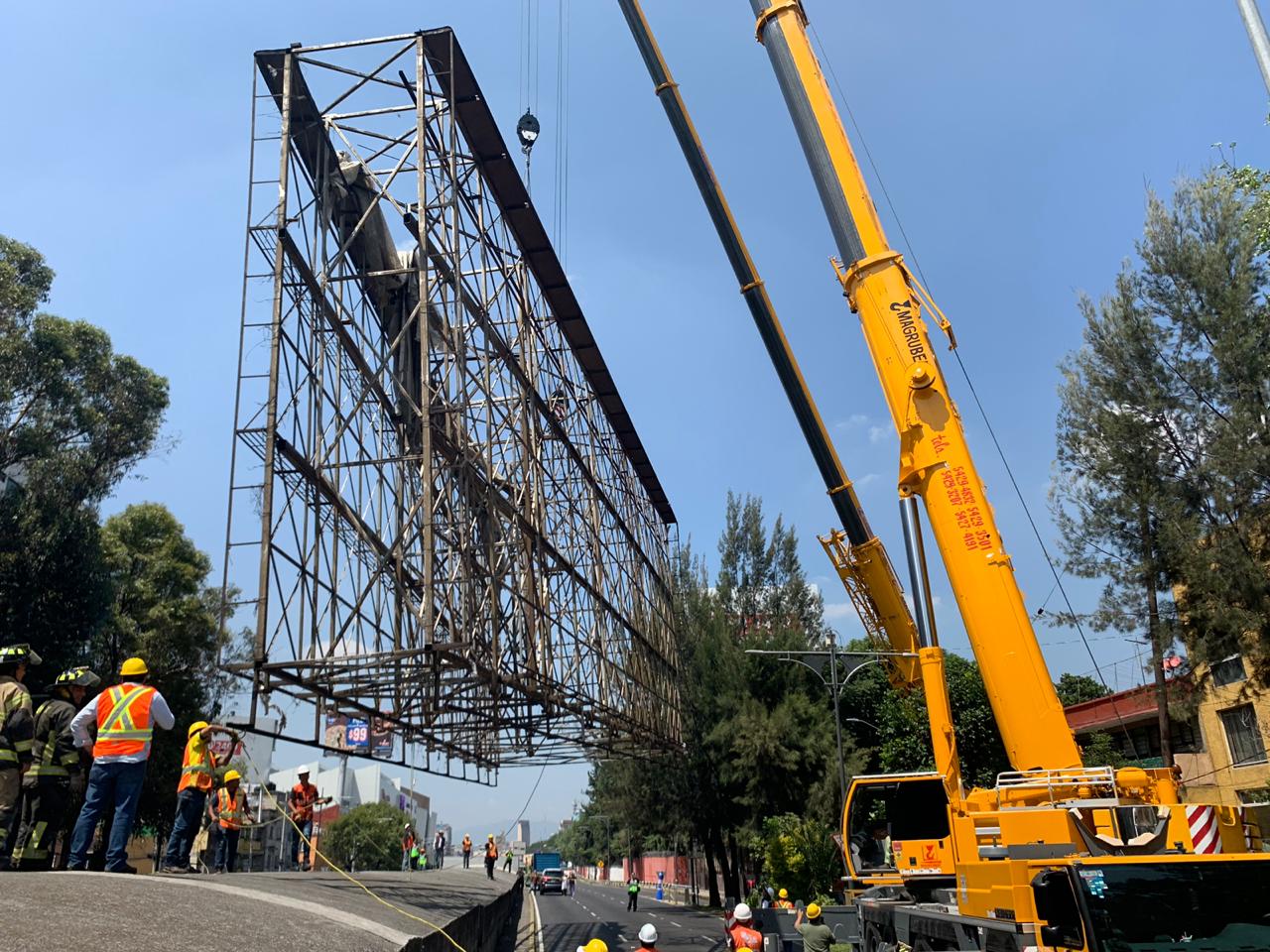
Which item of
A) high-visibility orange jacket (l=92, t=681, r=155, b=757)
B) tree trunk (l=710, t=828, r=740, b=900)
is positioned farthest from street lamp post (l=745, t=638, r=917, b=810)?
high-visibility orange jacket (l=92, t=681, r=155, b=757)

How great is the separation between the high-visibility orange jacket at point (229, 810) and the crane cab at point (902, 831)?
7.97m

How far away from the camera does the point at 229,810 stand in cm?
1225

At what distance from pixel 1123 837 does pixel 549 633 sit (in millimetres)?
12474

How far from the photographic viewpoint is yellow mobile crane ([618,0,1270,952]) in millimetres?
6074

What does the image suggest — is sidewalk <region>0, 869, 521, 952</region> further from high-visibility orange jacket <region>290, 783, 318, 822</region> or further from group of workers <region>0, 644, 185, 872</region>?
high-visibility orange jacket <region>290, 783, 318, 822</region>

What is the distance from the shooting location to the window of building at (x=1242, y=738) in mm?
27859

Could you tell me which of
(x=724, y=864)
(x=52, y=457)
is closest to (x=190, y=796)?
(x=52, y=457)

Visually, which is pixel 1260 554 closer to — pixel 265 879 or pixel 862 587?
pixel 862 587

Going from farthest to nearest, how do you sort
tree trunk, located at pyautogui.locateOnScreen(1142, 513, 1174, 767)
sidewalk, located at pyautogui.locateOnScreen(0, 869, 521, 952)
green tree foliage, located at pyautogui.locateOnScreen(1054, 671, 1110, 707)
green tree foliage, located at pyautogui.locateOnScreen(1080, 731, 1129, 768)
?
green tree foliage, located at pyautogui.locateOnScreen(1054, 671, 1110, 707), green tree foliage, located at pyautogui.locateOnScreen(1080, 731, 1129, 768), tree trunk, located at pyautogui.locateOnScreen(1142, 513, 1174, 767), sidewalk, located at pyautogui.locateOnScreen(0, 869, 521, 952)

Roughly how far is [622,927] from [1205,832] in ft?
78.8

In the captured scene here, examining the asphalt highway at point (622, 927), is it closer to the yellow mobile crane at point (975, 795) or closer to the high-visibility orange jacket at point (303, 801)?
the high-visibility orange jacket at point (303, 801)

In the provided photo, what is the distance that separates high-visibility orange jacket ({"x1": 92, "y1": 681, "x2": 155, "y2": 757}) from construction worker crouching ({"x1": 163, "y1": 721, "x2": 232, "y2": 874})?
5.83 feet

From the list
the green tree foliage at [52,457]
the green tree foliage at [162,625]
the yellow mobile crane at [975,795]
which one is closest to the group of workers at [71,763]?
the yellow mobile crane at [975,795]

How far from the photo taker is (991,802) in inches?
351
